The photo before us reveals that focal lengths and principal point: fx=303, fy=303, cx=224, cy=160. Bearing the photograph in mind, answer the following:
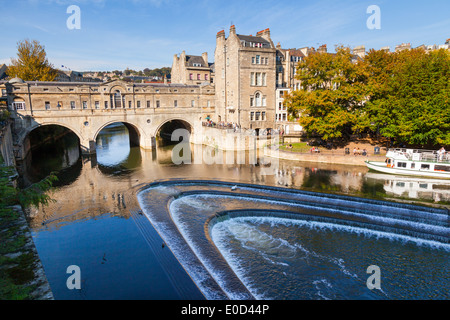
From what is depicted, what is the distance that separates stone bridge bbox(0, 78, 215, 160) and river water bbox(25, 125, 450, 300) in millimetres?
18043

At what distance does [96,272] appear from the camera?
15102mm

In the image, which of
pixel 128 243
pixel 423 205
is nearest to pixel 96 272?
→ pixel 128 243

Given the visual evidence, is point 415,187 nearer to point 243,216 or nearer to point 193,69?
point 243,216

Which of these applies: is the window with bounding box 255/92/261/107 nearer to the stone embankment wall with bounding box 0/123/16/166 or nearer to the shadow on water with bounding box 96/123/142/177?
the shadow on water with bounding box 96/123/142/177

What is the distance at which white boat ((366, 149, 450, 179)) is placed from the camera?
3141cm

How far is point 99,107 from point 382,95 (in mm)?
41143

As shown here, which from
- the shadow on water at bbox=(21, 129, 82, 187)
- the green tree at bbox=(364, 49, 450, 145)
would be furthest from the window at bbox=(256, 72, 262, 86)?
the shadow on water at bbox=(21, 129, 82, 187)

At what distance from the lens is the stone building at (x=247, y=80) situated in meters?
50.3

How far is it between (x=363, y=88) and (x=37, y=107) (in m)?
44.8

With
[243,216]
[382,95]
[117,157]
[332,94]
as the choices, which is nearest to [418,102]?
[382,95]

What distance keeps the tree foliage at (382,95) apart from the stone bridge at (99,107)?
19.9 metres

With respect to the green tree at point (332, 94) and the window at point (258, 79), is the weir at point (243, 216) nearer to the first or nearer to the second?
the green tree at point (332, 94)

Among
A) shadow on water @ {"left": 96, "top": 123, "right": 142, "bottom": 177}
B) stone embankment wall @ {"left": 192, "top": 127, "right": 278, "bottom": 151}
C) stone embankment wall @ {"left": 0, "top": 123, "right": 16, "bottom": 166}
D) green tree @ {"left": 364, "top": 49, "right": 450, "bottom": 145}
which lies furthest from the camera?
stone embankment wall @ {"left": 192, "top": 127, "right": 278, "bottom": 151}

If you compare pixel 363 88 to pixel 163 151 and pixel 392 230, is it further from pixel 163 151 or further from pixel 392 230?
pixel 163 151
